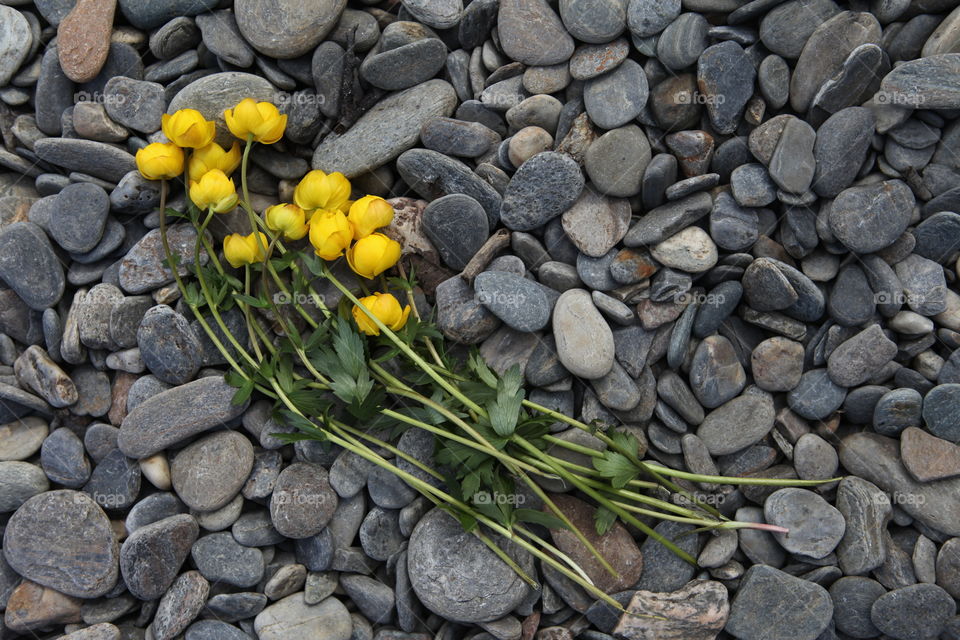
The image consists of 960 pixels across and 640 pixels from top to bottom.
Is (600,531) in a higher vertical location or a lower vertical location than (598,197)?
lower

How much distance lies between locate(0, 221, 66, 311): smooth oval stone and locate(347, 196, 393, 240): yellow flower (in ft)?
3.67

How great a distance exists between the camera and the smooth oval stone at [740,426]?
226 cm

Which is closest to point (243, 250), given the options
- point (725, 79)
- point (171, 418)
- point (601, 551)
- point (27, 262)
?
point (171, 418)

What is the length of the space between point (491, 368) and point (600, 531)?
63 cm

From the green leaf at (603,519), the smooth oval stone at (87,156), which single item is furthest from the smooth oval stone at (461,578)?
the smooth oval stone at (87,156)

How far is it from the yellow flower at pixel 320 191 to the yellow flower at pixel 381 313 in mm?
342

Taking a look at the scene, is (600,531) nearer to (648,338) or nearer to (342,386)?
(648,338)

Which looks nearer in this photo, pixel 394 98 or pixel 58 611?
pixel 58 611

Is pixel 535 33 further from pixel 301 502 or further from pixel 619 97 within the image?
pixel 301 502

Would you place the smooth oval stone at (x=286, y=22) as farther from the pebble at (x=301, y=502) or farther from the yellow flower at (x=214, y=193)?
the pebble at (x=301, y=502)

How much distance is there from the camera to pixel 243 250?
2.16 m

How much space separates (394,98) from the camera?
2.44m

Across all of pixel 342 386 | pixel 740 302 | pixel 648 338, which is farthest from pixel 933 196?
pixel 342 386

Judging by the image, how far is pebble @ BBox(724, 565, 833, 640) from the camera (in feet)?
7.06
